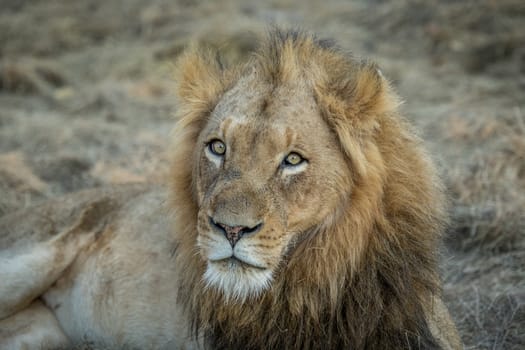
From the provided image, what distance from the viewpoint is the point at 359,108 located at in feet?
10.9

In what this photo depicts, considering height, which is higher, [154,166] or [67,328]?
[154,166]

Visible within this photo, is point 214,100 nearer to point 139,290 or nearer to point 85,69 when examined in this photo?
point 139,290

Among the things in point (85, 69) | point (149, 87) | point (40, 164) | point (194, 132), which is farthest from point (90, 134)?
point (194, 132)

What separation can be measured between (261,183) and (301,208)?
0.21 meters

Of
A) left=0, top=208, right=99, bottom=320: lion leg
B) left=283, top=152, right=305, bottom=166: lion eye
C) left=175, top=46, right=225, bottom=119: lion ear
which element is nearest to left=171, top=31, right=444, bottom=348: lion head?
left=283, top=152, right=305, bottom=166: lion eye

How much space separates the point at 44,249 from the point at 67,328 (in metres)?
0.52

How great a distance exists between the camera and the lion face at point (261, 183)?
9.79 ft

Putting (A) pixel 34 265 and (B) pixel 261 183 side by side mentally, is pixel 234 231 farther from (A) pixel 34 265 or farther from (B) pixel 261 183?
(A) pixel 34 265

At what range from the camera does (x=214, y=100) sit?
3.67 metres

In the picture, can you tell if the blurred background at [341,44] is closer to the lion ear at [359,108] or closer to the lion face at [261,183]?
the lion ear at [359,108]

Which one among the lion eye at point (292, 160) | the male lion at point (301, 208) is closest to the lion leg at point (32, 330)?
the male lion at point (301, 208)

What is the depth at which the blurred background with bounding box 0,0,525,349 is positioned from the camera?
5.36 meters

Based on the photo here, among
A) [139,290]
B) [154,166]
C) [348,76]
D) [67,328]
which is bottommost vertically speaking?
[67,328]

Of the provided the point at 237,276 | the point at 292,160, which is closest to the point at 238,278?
the point at 237,276
